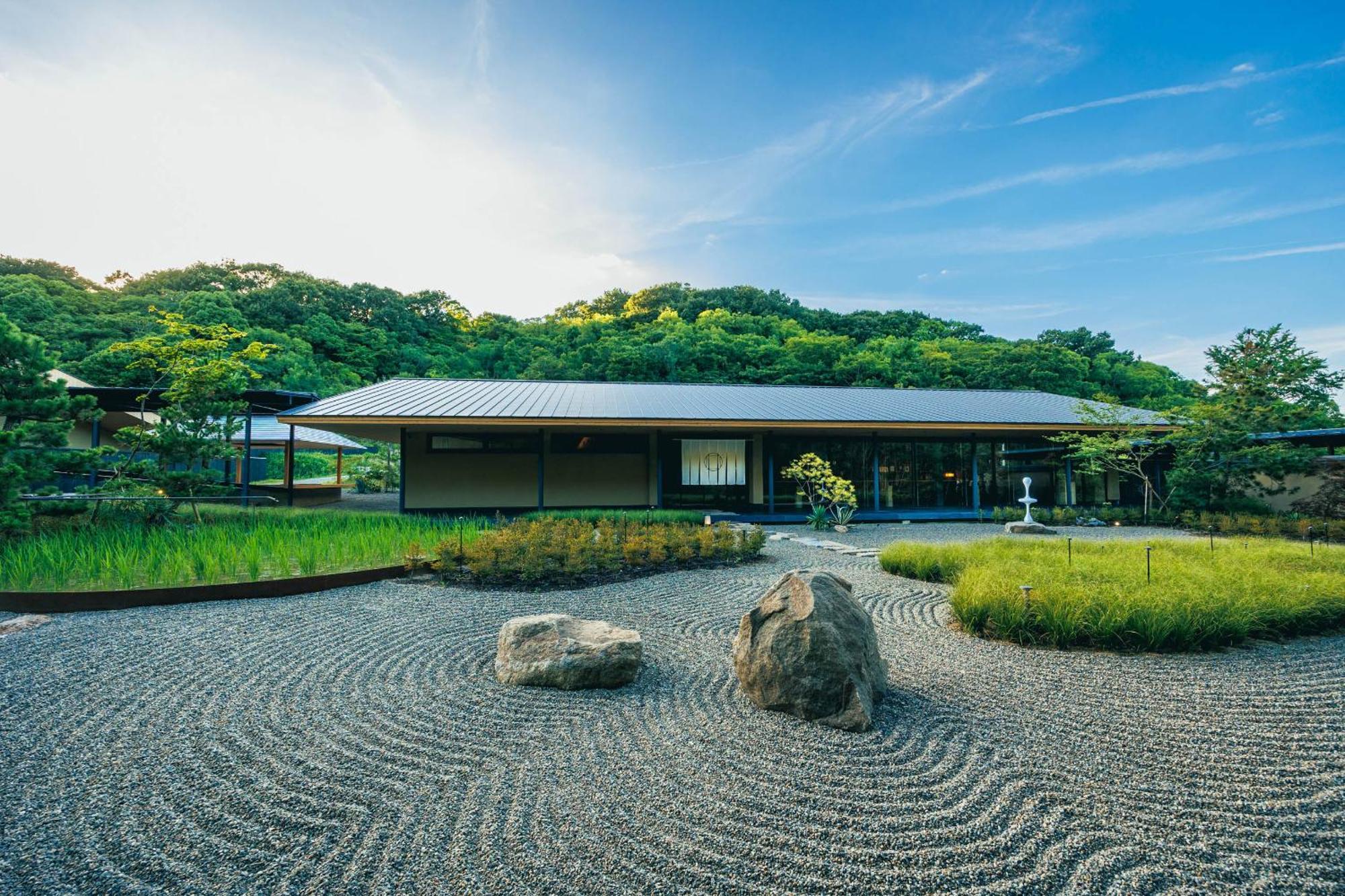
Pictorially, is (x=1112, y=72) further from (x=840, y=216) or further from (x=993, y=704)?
(x=993, y=704)

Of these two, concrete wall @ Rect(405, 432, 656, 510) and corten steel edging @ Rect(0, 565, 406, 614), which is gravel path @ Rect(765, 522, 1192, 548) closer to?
concrete wall @ Rect(405, 432, 656, 510)

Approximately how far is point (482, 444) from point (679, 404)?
4955 millimetres

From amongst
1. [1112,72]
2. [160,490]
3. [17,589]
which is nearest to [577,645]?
[17,589]

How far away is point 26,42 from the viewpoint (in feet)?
24.0

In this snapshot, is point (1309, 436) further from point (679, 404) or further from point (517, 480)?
point (517, 480)

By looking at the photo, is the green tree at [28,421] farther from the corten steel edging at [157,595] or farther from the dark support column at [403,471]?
the dark support column at [403,471]

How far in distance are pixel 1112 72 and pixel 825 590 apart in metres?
14.6

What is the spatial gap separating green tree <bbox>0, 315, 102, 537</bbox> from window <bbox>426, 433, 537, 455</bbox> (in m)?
5.79

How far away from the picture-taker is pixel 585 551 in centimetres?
695

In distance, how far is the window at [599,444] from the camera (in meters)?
13.1

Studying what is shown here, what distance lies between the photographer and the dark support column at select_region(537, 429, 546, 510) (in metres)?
11.4

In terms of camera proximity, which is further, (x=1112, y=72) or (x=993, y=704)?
(x=1112, y=72)

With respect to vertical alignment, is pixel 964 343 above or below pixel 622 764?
above

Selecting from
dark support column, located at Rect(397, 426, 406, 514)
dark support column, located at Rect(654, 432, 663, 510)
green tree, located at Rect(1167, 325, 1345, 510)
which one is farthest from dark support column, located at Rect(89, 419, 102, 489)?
green tree, located at Rect(1167, 325, 1345, 510)
